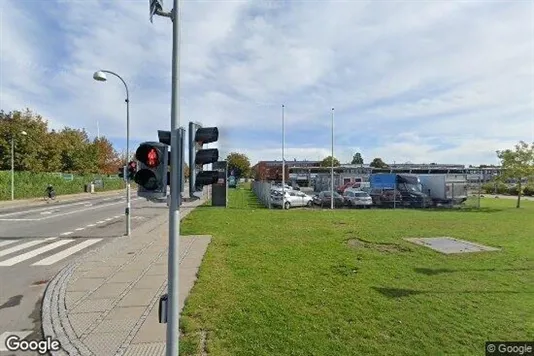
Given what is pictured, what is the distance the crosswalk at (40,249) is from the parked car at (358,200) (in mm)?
20056

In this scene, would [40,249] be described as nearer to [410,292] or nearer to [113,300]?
[113,300]

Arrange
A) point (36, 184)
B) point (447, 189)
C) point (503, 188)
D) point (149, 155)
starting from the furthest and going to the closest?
point (36, 184)
point (503, 188)
point (447, 189)
point (149, 155)

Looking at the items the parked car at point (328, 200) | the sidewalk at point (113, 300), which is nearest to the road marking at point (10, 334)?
the sidewalk at point (113, 300)

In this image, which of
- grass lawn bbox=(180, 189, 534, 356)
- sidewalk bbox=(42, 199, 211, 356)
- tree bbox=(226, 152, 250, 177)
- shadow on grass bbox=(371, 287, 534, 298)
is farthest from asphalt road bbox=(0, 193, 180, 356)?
tree bbox=(226, 152, 250, 177)

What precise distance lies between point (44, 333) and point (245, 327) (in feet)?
9.21

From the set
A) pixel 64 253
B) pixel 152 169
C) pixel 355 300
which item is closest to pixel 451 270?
pixel 355 300

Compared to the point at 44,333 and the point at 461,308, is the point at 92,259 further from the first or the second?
the point at 461,308

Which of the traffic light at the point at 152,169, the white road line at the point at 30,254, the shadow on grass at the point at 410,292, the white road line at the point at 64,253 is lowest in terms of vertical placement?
the white road line at the point at 64,253

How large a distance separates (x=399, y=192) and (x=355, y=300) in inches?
1023

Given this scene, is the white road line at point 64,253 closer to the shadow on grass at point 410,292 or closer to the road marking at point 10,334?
the road marking at point 10,334

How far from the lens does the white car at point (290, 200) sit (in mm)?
26688

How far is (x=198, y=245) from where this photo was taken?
10969 mm

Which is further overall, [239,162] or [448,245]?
[239,162]

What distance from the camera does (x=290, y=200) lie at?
27078 mm
